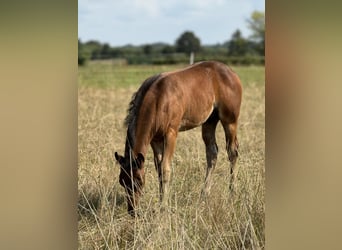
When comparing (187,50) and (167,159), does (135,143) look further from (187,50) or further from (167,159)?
(187,50)

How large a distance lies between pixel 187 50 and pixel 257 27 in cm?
482

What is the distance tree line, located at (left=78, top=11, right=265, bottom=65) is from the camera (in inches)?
667

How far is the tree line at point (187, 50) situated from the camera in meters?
17.0

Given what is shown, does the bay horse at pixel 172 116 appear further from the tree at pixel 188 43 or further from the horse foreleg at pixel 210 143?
the tree at pixel 188 43

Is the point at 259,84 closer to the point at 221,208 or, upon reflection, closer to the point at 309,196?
the point at 221,208

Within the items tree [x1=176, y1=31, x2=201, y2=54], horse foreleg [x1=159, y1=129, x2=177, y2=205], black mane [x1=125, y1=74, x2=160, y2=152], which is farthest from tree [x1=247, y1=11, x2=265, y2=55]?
black mane [x1=125, y1=74, x2=160, y2=152]

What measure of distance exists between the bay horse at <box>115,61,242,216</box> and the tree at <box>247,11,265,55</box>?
18.0 meters

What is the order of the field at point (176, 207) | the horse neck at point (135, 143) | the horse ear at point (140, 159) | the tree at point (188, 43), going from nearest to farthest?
1. the field at point (176, 207)
2. the horse ear at point (140, 159)
3. the horse neck at point (135, 143)
4. the tree at point (188, 43)

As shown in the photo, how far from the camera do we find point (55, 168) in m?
1.08

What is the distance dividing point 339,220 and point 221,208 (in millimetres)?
989

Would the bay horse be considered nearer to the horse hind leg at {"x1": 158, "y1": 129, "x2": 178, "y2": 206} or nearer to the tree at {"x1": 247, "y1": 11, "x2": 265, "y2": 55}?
the horse hind leg at {"x1": 158, "y1": 129, "x2": 178, "y2": 206}

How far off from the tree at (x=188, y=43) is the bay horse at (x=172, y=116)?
16154 mm

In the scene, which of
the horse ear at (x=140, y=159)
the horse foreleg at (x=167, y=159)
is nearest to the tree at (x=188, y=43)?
the horse foreleg at (x=167, y=159)

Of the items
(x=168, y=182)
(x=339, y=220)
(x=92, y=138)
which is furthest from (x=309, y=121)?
(x=92, y=138)
